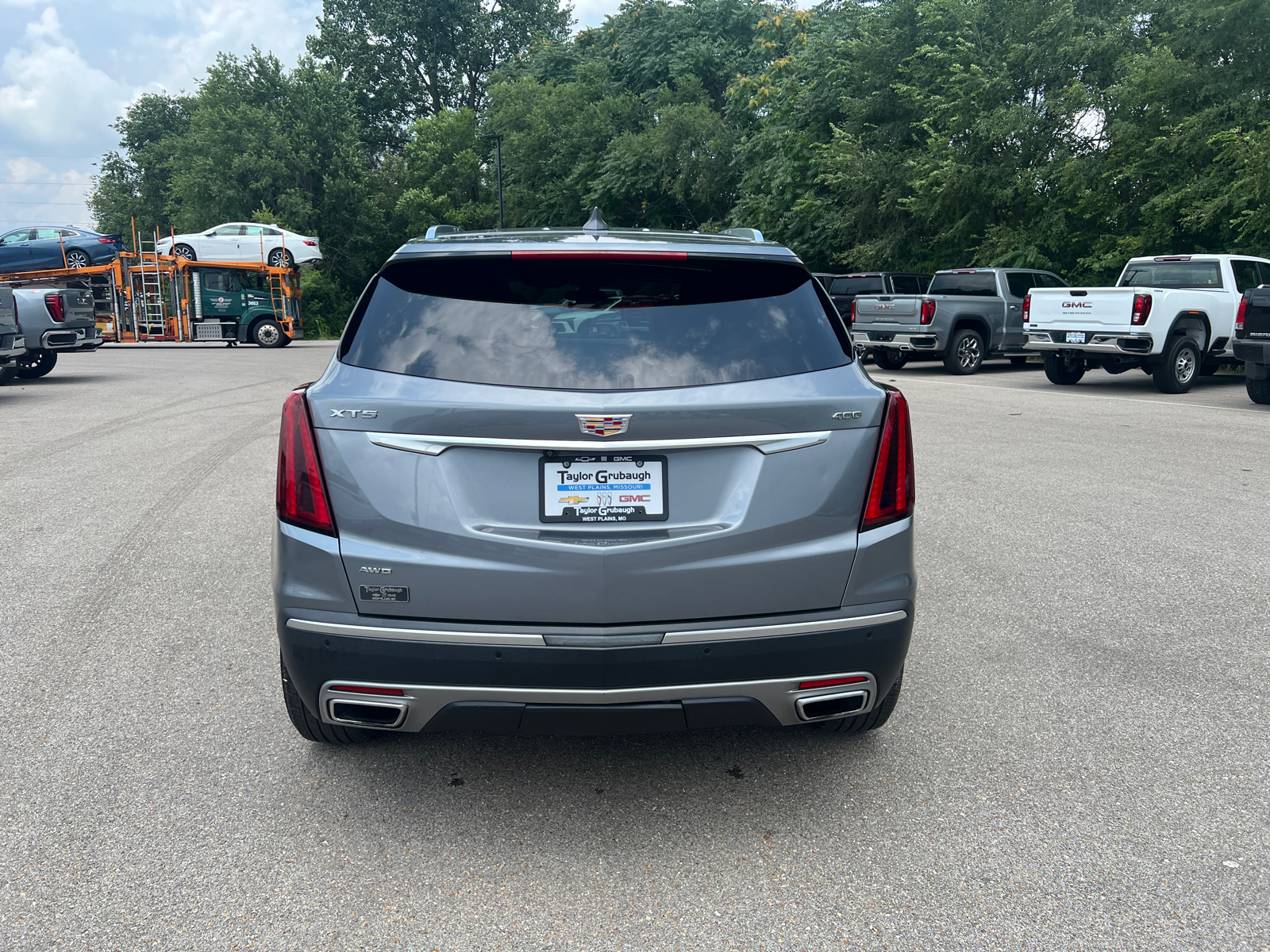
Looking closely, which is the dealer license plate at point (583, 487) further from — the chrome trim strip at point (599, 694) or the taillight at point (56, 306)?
the taillight at point (56, 306)

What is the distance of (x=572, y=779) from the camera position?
3434 millimetres

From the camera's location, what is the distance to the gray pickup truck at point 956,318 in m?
20.0

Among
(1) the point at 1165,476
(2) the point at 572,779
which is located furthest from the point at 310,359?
(2) the point at 572,779

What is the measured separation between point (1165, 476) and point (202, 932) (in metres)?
8.50

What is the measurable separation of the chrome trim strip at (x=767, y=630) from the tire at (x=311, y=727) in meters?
1.18

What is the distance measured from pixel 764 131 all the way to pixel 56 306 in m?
24.7

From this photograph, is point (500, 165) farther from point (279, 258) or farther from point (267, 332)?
point (267, 332)

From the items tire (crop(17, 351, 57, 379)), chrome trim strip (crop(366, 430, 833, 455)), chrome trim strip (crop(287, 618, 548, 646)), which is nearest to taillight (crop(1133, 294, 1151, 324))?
chrome trim strip (crop(366, 430, 833, 455))

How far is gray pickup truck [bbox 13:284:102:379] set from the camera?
17.5 m

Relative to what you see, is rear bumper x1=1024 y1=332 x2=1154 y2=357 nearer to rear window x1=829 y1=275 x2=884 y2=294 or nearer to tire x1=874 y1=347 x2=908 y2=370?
tire x1=874 y1=347 x2=908 y2=370

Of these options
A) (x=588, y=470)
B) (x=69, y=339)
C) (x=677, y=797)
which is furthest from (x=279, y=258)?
(x=588, y=470)

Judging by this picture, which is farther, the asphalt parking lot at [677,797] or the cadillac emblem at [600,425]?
the cadillac emblem at [600,425]

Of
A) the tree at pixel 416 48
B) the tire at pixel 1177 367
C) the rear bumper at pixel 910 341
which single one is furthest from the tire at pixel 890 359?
the tree at pixel 416 48

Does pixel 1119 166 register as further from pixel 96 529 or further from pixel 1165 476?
pixel 96 529
